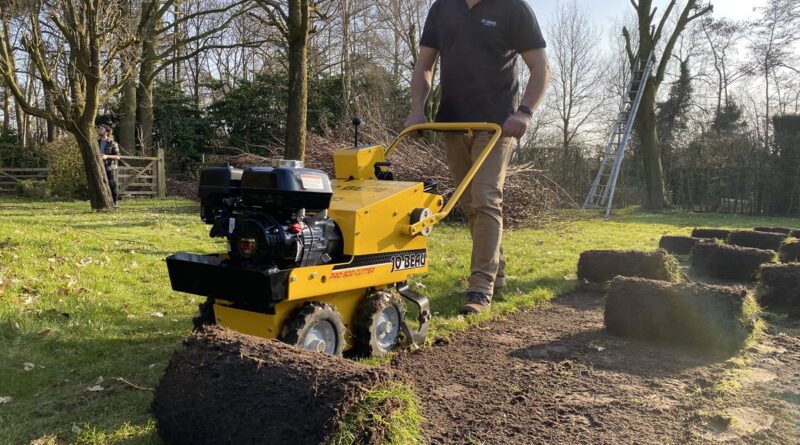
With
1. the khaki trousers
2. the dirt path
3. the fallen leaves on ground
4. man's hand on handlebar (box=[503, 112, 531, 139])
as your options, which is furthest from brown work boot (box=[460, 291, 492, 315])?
the fallen leaves on ground

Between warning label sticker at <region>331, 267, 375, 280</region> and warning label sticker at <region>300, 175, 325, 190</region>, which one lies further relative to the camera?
warning label sticker at <region>331, 267, 375, 280</region>

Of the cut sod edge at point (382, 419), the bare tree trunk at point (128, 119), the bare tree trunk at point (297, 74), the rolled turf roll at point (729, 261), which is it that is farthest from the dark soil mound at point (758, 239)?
the bare tree trunk at point (128, 119)

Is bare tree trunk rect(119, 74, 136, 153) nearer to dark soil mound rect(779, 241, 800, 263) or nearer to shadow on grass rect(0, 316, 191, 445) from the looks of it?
shadow on grass rect(0, 316, 191, 445)

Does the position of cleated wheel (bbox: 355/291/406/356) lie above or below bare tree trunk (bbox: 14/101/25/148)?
below

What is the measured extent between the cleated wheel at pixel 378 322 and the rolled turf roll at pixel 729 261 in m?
4.35

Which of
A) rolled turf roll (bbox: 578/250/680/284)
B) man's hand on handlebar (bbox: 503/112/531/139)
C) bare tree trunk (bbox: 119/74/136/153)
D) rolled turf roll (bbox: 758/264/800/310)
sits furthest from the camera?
bare tree trunk (bbox: 119/74/136/153)

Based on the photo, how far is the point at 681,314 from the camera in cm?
369

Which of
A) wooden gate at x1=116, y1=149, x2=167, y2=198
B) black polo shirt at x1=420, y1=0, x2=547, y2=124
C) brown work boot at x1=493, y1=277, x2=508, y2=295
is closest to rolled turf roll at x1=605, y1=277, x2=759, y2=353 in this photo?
brown work boot at x1=493, y1=277, x2=508, y2=295

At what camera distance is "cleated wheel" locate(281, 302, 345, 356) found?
2.67 metres

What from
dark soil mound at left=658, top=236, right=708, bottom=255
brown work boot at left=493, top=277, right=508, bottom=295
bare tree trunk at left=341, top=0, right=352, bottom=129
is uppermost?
bare tree trunk at left=341, top=0, right=352, bottom=129

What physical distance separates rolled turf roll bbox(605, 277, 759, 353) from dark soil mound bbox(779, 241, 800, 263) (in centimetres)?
333

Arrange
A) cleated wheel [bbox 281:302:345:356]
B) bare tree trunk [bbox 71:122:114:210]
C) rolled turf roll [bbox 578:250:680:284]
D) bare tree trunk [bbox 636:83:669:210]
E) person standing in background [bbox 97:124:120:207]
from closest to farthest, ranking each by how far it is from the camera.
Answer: cleated wheel [bbox 281:302:345:356], rolled turf roll [bbox 578:250:680:284], bare tree trunk [bbox 71:122:114:210], person standing in background [bbox 97:124:120:207], bare tree trunk [bbox 636:83:669:210]

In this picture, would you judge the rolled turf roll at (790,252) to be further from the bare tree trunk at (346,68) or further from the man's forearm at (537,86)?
the bare tree trunk at (346,68)

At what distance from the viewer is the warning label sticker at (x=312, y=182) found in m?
2.55
